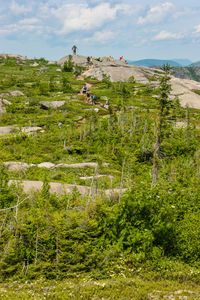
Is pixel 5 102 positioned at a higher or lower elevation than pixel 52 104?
higher

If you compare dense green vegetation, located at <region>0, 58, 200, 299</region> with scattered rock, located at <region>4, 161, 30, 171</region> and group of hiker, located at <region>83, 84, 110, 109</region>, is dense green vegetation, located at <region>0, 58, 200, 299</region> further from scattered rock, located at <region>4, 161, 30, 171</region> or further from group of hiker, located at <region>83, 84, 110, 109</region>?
group of hiker, located at <region>83, 84, 110, 109</region>

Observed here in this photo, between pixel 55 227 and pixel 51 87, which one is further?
pixel 51 87

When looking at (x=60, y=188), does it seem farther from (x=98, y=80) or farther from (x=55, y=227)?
(x=98, y=80)

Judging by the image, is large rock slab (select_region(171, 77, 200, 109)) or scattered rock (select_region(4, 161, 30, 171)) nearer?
scattered rock (select_region(4, 161, 30, 171))

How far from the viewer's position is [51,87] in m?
66.9

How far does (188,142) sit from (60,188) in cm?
2375

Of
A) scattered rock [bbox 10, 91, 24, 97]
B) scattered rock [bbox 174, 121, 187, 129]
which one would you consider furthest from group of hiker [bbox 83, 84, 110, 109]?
scattered rock [bbox 174, 121, 187, 129]

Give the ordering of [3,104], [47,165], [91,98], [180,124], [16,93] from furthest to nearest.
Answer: [16,93] → [91,98] → [3,104] → [180,124] → [47,165]

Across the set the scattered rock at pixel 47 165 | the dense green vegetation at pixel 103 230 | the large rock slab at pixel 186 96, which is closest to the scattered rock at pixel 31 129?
the scattered rock at pixel 47 165

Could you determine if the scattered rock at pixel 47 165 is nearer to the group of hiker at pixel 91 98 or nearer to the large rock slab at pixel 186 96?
the group of hiker at pixel 91 98

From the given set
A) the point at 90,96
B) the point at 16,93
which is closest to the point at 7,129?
the point at 16,93

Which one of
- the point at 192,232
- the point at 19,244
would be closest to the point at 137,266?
the point at 192,232

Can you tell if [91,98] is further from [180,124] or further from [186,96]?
[186,96]

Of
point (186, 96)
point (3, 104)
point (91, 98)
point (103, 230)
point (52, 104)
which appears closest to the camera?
point (103, 230)
